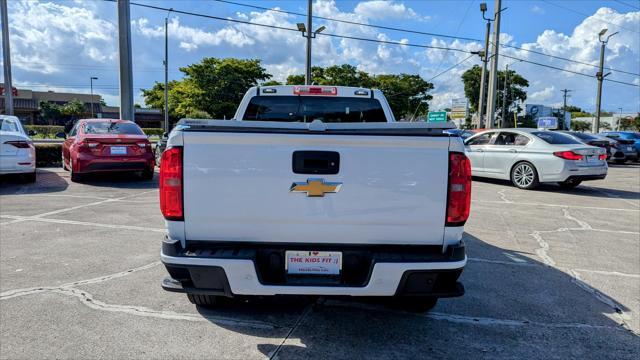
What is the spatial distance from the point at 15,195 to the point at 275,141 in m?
8.39

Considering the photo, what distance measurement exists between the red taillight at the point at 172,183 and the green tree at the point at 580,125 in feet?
324

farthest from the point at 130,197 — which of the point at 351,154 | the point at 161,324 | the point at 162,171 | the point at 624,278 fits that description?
the point at 624,278

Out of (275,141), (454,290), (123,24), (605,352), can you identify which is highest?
(123,24)

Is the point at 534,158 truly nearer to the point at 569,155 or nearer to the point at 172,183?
the point at 569,155

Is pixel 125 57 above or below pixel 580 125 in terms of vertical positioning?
below

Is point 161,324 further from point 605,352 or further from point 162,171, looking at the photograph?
point 605,352

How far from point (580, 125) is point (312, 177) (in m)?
102

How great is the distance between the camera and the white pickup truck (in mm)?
2707

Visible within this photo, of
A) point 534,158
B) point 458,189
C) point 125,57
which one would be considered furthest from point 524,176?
point 125,57

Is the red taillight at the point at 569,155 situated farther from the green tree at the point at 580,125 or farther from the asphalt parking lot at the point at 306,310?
the green tree at the point at 580,125

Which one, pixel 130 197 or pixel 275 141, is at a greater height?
pixel 275 141

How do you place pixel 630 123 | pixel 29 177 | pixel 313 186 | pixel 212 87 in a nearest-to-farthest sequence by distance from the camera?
pixel 313 186, pixel 29 177, pixel 212 87, pixel 630 123

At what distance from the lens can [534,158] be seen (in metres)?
10.7

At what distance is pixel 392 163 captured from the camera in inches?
107
